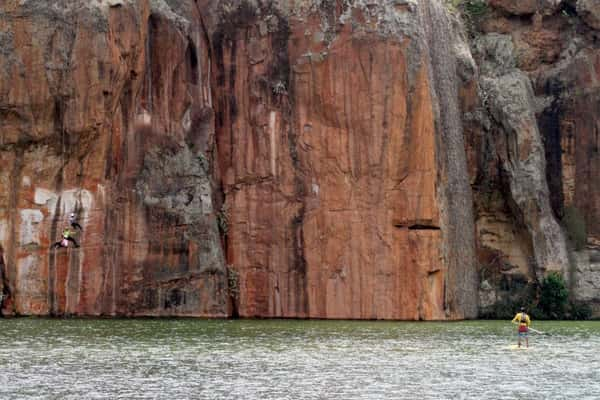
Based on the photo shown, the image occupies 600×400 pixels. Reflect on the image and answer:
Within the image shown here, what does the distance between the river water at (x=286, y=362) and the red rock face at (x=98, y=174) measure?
13.7ft

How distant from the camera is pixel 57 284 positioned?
4766cm

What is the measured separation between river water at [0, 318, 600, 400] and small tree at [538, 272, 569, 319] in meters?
9.45

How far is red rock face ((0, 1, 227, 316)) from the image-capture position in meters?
46.9

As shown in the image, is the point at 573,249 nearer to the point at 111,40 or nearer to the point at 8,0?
the point at 111,40

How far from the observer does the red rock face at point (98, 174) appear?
154 ft

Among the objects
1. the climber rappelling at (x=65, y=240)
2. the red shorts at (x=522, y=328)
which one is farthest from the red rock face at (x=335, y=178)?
the red shorts at (x=522, y=328)

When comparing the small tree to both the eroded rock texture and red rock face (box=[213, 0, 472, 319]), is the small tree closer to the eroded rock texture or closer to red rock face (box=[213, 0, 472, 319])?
A: the eroded rock texture

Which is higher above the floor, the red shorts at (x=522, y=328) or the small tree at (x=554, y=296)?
the small tree at (x=554, y=296)

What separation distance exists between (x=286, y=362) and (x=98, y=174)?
2054 centimetres

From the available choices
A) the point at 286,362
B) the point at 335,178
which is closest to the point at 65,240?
the point at 335,178

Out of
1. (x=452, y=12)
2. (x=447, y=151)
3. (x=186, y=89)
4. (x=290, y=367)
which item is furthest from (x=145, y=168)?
(x=290, y=367)

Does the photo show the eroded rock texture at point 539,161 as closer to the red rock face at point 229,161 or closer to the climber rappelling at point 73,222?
the red rock face at point 229,161

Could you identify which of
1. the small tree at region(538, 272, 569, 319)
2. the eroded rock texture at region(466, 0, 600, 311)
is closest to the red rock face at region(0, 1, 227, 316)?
the eroded rock texture at region(466, 0, 600, 311)

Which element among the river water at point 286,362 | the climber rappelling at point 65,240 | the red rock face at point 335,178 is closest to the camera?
the river water at point 286,362
